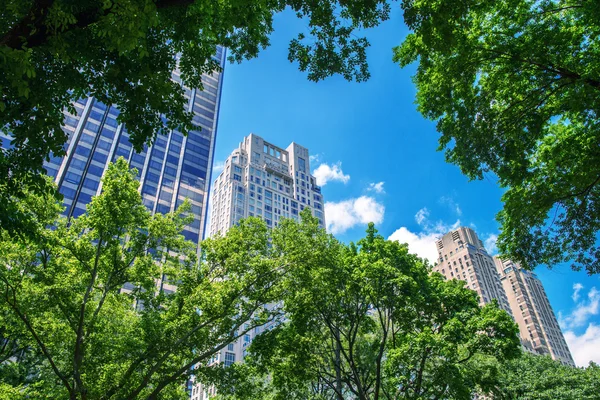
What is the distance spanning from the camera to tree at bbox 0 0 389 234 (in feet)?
17.6

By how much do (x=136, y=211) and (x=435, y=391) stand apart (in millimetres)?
15265

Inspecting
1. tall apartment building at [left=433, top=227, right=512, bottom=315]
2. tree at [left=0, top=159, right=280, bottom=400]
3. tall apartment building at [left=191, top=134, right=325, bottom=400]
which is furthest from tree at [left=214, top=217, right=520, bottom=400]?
tall apartment building at [left=433, top=227, right=512, bottom=315]

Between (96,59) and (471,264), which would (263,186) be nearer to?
(471,264)

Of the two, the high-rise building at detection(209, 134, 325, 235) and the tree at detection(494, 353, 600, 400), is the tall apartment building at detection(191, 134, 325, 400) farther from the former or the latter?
the tree at detection(494, 353, 600, 400)

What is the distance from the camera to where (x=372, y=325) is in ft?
62.7

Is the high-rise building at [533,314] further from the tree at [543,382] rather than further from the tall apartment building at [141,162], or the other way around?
the tall apartment building at [141,162]

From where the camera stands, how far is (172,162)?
61094 millimetres

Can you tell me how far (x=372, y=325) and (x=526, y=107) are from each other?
1262cm

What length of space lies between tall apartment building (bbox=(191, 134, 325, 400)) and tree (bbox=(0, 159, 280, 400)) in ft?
215

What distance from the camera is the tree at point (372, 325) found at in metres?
15.9

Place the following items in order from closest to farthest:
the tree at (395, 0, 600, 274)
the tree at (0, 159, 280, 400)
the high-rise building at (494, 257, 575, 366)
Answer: the tree at (395, 0, 600, 274), the tree at (0, 159, 280, 400), the high-rise building at (494, 257, 575, 366)

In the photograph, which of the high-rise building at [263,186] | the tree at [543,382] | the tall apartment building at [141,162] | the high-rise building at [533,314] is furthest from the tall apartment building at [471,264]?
the tree at [543,382]

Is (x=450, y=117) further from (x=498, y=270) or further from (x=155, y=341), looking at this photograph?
(x=498, y=270)

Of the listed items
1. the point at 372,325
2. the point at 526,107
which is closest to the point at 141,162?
the point at 372,325
